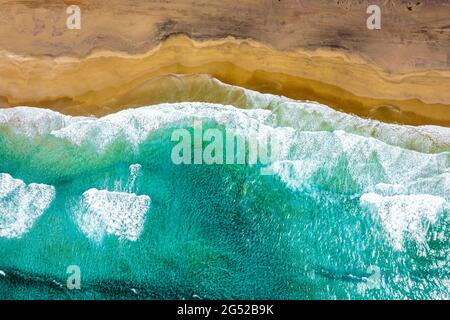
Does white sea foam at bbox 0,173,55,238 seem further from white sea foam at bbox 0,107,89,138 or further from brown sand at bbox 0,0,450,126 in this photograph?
brown sand at bbox 0,0,450,126

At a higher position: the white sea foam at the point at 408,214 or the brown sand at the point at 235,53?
the brown sand at the point at 235,53

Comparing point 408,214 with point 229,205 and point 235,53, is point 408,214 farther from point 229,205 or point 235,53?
point 235,53

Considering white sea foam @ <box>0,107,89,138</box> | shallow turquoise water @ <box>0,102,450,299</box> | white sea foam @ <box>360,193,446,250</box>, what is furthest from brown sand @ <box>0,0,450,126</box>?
white sea foam @ <box>360,193,446,250</box>

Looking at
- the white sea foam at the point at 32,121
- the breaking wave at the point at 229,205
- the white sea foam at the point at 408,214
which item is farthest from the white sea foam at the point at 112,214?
the white sea foam at the point at 408,214

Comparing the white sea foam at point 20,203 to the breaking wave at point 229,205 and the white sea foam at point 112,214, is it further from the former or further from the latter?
the white sea foam at point 112,214

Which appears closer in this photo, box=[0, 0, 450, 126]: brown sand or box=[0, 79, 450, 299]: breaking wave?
box=[0, 79, 450, 299]: breaking wave
